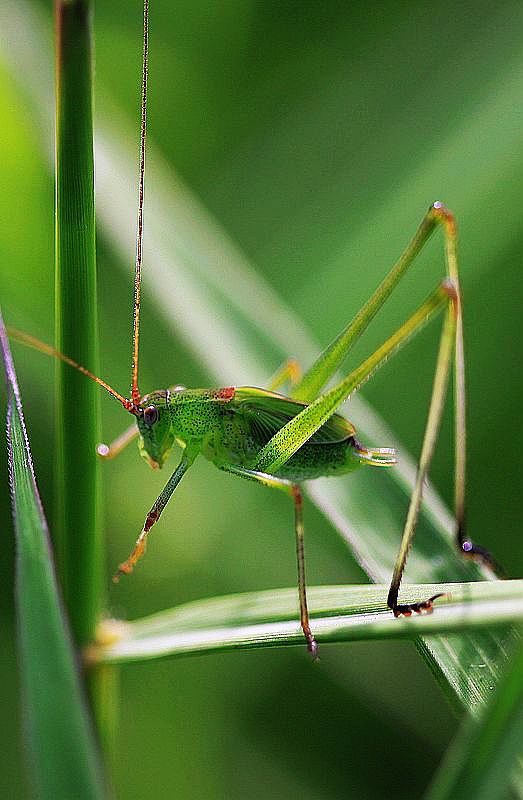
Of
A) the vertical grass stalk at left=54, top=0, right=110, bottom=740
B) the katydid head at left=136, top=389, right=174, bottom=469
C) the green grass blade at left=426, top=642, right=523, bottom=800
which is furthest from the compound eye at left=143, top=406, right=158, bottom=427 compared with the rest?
the green grass blade at left=426, top=642, right=523, bottom=800

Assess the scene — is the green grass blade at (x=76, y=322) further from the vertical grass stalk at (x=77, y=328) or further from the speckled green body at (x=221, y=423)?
the speckled green body at (x=221, y=423)

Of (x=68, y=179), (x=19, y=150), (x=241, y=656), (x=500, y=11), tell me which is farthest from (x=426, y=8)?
(x=241, y=656)

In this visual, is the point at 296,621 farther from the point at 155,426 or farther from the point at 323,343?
the point at 323,343

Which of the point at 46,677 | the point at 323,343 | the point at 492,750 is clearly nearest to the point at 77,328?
the point at 46,677

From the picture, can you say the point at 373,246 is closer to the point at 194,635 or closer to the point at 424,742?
the point at 194,635

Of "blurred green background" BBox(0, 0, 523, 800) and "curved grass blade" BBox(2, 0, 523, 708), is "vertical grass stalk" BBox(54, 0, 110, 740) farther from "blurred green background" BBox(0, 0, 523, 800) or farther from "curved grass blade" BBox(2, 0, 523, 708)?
"blurred green background" BBox(0, 0, 523, 800)

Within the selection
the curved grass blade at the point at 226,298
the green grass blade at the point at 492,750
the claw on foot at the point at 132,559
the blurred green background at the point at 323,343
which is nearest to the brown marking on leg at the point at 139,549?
the claw on foot at the point at 132,559
